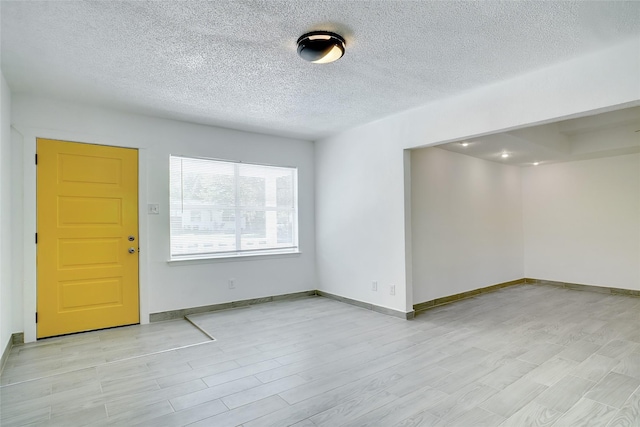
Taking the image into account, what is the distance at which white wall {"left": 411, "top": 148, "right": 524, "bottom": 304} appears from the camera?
490cm

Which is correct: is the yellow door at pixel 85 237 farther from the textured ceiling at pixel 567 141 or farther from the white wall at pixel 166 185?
the textured ceiling at pixel 567 141

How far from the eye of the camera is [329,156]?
5523 mm

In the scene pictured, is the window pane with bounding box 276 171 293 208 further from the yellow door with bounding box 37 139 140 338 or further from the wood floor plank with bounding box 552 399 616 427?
the wood floor plank with bounding box 552 399 616 427

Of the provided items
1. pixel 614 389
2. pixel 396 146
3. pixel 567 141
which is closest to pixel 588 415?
pixel 614 389

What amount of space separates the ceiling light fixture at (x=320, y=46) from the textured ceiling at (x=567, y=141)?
2.71m

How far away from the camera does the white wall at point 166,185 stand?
362 centimetres

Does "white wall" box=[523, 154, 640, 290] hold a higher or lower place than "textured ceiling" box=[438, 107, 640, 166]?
lower

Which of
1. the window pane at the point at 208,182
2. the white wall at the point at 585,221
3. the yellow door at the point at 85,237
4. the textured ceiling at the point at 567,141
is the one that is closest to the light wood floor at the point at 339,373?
the yellow door at the point at 85,237

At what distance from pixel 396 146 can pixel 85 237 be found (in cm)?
382

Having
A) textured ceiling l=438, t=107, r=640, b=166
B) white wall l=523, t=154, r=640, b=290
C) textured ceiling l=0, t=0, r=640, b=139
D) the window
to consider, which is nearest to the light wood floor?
the window

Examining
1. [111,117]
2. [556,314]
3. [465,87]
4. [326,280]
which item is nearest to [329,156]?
[326,280]

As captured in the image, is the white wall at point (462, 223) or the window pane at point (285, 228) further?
the window pane at point (285, 228)

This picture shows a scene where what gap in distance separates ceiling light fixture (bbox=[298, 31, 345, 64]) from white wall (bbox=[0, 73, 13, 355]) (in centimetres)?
266

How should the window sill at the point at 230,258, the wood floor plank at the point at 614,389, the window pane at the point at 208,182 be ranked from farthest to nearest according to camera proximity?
the window pane at the point at 208,182 < the window sill at the point at 230,258 < the wood floor plank at the point at 614,389
